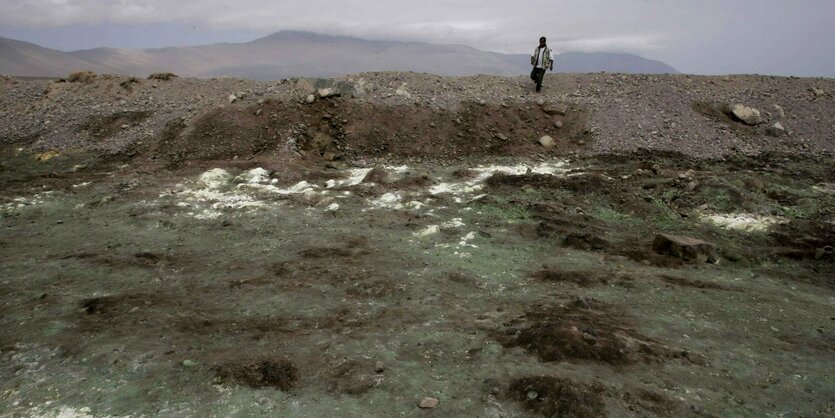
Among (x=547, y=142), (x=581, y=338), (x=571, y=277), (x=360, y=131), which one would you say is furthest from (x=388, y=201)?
(x=547, y=142)

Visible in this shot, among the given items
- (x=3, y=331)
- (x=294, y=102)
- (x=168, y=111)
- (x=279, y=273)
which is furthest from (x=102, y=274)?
(x=168, y=111)

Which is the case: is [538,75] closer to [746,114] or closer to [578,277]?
[746,114]

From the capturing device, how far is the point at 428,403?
535cm

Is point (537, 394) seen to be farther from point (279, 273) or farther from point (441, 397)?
point (279, 273)

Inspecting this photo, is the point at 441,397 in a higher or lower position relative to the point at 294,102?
lower

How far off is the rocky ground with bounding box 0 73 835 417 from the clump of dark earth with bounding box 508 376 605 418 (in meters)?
0.03

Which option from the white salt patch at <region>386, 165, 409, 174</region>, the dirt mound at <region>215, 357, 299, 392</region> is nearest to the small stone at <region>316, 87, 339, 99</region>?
the white salt patch at <region>386, 165, 409, 174</region>

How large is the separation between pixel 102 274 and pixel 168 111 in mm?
13293

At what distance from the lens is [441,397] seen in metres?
5.51

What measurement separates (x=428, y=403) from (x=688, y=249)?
699cm

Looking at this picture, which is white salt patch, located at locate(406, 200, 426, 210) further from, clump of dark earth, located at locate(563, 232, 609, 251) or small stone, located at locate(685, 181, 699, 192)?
small stone, located at locate(685, 181, 699, 192)

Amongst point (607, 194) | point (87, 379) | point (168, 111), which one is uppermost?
point (168, 111)

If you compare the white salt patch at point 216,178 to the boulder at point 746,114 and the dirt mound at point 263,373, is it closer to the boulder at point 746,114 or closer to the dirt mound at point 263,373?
the dirt mound at point 263,373

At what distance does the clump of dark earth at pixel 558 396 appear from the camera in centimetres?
507
